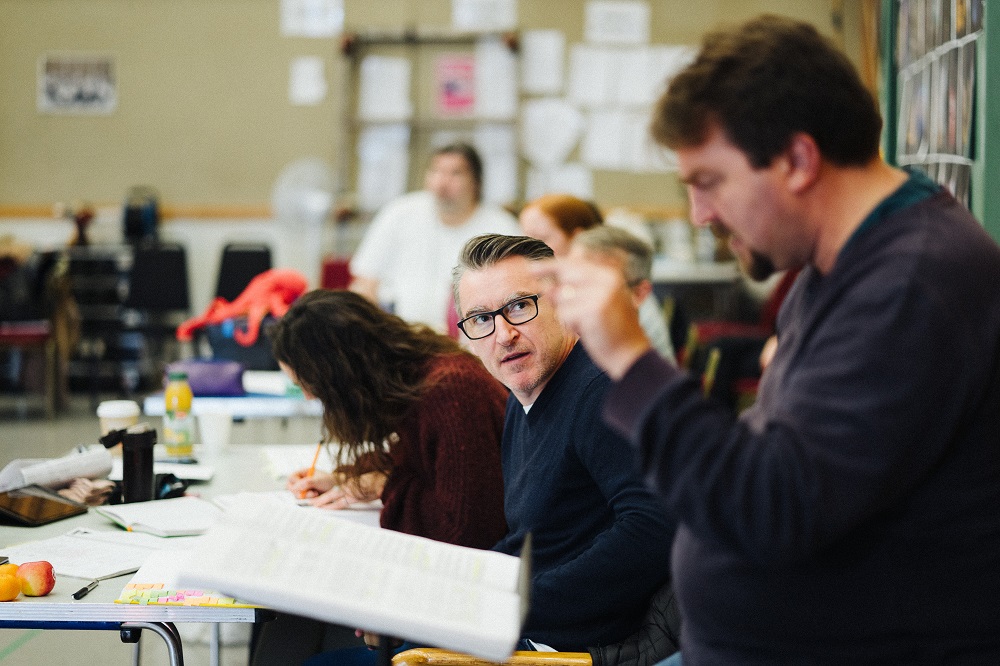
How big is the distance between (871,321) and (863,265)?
0.23 ft

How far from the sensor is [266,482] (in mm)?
2426

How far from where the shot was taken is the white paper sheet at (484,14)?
7648 millimetres

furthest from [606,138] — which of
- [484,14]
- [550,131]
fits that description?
[484,14]

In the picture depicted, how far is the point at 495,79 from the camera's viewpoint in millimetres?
7598

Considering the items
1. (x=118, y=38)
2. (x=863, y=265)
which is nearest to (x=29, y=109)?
(x=118, y=38)

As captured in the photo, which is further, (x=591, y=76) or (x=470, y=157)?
(x=591, y=76)

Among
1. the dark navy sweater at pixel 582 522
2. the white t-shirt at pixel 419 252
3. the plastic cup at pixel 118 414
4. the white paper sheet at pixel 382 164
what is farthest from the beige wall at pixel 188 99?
the dark navy sweater at pixel 582 522

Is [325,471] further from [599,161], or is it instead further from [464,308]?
[599,161]

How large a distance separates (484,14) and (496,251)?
6.32 meters

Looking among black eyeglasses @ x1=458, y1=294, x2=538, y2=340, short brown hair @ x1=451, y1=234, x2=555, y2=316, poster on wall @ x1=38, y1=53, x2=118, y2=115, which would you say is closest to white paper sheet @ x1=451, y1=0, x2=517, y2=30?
poster on wall @ x1=38, y1=53, x2=118, y2=115

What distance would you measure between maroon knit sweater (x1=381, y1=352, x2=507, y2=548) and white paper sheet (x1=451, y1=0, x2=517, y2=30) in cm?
607

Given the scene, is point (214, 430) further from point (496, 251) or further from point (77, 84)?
point (77, 84)

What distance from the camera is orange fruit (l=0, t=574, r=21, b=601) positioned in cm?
155

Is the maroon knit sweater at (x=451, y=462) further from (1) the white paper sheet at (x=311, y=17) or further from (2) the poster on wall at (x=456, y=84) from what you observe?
(1) the white paper sheet at (x=311, y=17)
